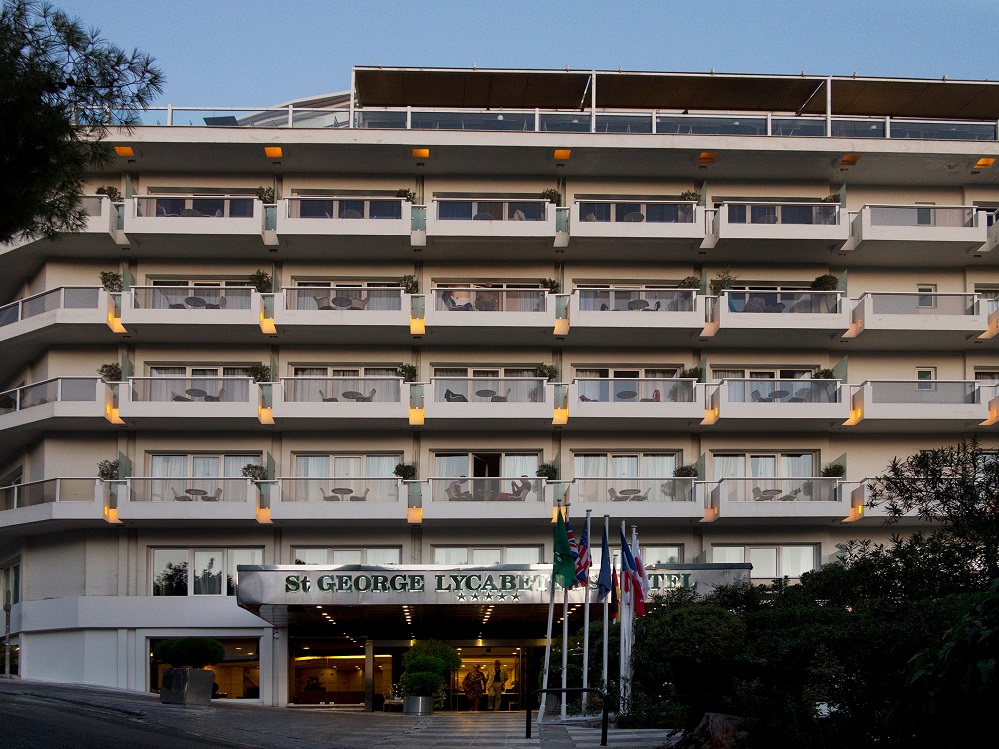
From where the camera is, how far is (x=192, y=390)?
4006 centimetres

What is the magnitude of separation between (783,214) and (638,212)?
186 inches

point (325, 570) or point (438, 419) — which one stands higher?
point (438, 419)

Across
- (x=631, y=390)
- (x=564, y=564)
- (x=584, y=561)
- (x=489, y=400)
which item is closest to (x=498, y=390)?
(x=489, y=400)

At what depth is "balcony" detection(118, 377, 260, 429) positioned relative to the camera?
39.7 metres

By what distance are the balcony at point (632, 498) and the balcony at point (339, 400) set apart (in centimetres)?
606

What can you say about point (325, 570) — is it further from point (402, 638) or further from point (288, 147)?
point (288, 147)

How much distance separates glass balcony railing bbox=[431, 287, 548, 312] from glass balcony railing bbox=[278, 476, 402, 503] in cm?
585

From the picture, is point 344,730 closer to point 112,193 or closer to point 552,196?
point 552,196

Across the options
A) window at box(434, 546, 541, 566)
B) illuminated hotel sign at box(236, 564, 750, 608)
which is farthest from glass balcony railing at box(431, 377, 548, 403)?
illuminated hotel sign at box(236, 564, 750, 608)

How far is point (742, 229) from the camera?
41.1 meters

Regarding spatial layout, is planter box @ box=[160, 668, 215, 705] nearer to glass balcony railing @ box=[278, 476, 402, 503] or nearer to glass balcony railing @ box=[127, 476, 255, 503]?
glass balcony railing @ box=[127, 476, 255, 503]

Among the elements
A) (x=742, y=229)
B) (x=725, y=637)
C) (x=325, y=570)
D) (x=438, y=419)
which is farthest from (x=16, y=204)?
(x=742, y=229)

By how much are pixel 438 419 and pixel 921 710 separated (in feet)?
96.7

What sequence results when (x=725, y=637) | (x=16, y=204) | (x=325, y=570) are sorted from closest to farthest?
(x=16, y=204)
(x=725, y=637)
(x=325, y=570)
